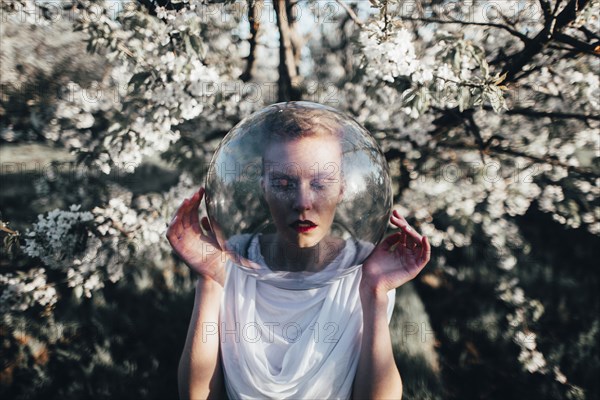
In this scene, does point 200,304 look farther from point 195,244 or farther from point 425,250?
point 425,250

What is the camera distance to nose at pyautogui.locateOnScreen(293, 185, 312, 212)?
148 cm

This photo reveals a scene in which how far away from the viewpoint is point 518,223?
18.5ft

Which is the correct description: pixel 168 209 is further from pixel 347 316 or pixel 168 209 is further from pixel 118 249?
pixel 347 316

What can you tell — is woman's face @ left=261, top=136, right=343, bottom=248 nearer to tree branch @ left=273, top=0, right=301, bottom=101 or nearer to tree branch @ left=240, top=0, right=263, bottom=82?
tree branch @ left=240, top=0, right=263, bottom=82

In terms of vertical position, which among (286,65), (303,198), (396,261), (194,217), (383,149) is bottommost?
(396,261)

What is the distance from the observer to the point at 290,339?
6.07 feet

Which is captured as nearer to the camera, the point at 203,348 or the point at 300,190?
the point at 300,190

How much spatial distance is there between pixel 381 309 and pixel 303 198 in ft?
2.06

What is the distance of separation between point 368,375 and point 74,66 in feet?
22.5

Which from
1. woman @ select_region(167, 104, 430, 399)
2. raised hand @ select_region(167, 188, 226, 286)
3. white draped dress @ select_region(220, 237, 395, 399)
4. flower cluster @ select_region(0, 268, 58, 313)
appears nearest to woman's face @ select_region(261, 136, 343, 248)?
woman @ select_region(167, 104, 430, 399)

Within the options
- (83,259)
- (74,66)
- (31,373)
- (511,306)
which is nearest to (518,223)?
(511,306)

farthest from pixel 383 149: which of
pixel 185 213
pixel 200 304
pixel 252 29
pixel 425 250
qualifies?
pixel 200 304

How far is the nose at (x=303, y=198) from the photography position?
148 cm

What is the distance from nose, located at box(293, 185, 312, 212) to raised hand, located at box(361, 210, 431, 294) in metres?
0.45
